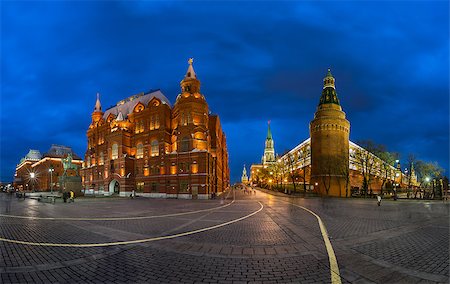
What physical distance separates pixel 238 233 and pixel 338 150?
65072 mm

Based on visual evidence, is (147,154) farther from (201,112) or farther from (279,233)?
(279,233)

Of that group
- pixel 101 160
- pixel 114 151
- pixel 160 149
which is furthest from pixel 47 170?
pixel 160 149

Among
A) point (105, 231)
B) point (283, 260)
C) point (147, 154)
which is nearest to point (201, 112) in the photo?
point (147, 154)

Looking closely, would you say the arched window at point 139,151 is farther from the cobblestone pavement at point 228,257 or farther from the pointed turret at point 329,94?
the pointed turret at point 329,94

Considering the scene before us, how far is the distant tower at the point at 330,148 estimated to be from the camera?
6781 cm

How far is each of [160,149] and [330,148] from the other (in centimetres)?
4395

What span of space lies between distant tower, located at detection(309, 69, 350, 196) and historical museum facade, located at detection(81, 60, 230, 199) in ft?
91.5

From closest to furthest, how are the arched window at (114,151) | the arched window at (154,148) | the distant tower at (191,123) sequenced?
the distant tower at (191,123), the arched window at (154,148), the arched window at (114,151)

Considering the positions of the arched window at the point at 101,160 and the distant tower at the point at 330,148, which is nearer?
the distant tower at the point at 330,148

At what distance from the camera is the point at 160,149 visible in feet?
190

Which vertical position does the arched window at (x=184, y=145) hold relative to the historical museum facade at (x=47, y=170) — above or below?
above

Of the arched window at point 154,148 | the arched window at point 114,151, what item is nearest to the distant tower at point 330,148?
the arched window at point 154,148

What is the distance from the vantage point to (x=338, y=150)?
7106 cm

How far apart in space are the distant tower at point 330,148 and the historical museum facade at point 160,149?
2790 cm
